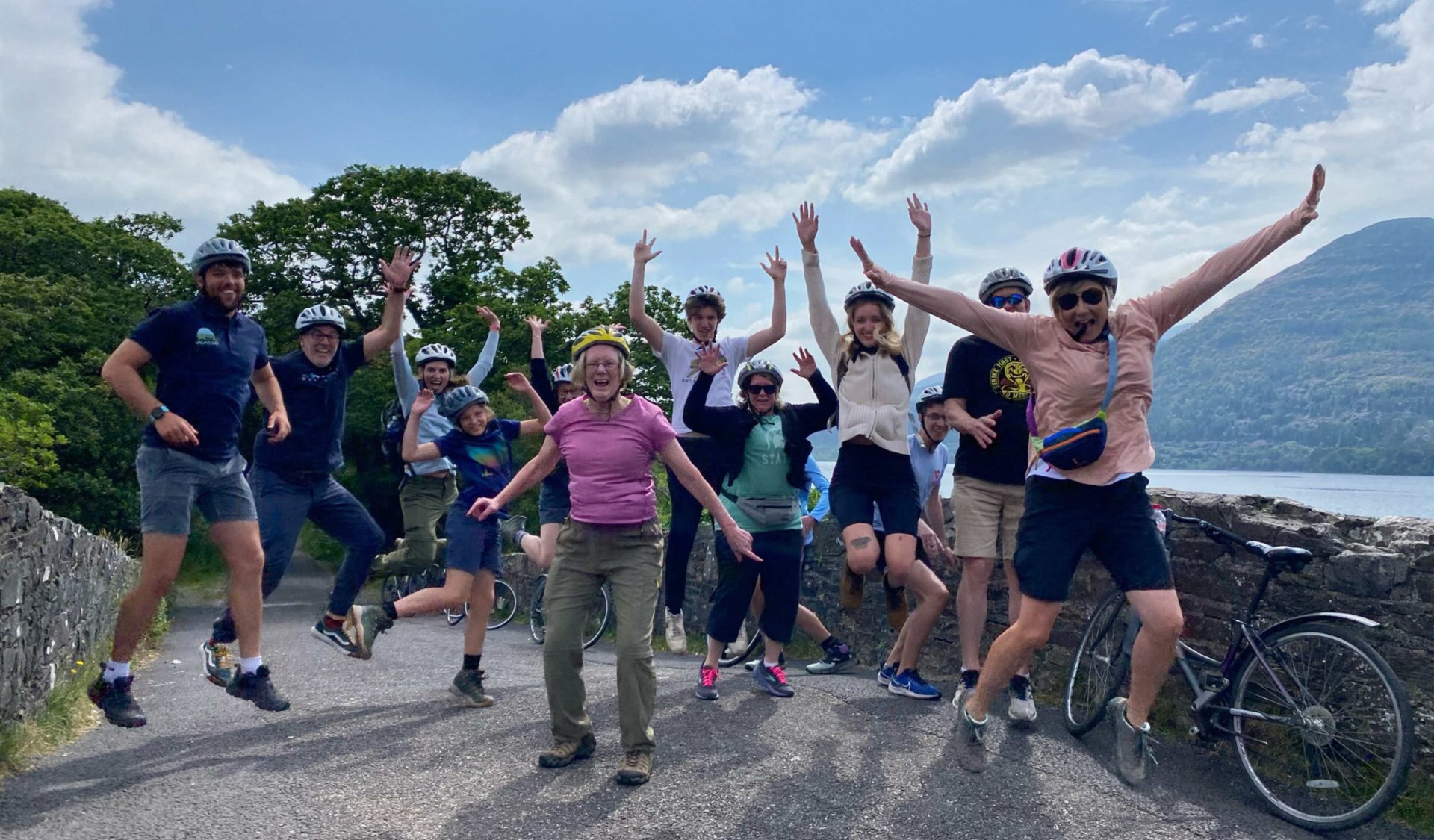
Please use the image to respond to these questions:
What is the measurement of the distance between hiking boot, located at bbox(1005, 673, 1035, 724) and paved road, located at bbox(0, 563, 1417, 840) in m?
0.11

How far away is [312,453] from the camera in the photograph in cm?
616

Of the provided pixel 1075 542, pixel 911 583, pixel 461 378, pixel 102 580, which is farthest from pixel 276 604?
pixel 1075 542

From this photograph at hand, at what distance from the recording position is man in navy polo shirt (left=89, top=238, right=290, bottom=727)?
494cm

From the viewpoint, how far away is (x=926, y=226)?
6.20 meters

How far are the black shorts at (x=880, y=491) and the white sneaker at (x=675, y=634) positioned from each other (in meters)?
2.49

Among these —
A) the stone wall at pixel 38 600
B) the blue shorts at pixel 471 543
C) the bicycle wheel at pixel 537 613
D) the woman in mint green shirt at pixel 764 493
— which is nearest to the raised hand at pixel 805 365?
the woman in mint green shirt at pixel 764 493

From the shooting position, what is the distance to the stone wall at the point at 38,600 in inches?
210

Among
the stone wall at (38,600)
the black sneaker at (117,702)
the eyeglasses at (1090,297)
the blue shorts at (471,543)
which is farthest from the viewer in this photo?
the blue shorts at (471,543)

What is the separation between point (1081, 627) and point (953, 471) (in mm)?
1397

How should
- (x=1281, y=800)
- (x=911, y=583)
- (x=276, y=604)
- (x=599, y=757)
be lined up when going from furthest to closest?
(x=276, y=604), (x=911, y=583), (x=599, y=757), (x=1281, y=800)

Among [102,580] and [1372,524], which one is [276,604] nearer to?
[102,580]

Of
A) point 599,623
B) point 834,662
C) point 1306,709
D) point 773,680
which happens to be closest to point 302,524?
point 773,680

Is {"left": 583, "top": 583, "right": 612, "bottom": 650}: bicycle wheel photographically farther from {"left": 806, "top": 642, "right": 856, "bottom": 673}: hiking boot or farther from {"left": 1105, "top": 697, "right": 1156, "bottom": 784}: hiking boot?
{"left": 1105, "top": 697, "right": 1156, "bottom": 784}: hiking boot

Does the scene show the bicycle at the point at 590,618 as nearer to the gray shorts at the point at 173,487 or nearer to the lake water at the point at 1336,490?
the lake water at the point at 1336,490
